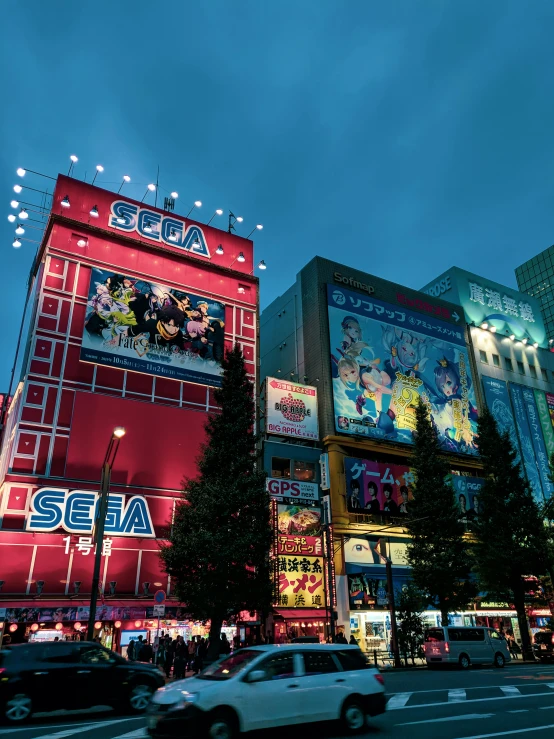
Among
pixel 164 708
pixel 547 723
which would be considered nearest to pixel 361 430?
pixel 547 723

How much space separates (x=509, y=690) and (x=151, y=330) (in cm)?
2749

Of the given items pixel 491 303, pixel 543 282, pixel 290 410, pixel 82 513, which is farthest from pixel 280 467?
pixel 543 282

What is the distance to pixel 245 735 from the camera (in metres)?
8.69

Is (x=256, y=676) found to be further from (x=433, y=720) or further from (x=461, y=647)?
(x=461, y=647)

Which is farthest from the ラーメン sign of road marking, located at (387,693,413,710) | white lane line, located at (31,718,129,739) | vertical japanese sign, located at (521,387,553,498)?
white lane line, located at (31,718,129,739)

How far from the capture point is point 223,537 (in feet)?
76.9

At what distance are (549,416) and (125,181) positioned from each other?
152 feet

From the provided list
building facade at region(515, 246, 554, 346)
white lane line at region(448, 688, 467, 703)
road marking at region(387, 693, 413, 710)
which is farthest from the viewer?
building facade at region(515, 246, 554, 346)

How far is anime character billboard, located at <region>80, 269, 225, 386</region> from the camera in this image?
111 feet

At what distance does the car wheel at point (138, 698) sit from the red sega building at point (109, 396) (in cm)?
1385

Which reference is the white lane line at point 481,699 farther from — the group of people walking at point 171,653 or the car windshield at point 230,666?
the group of people walking at point 171,653

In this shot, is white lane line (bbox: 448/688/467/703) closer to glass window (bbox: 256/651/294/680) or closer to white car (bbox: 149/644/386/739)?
white car (bbox: 149/644/386/739)

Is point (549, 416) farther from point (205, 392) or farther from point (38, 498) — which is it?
point (38, 498)

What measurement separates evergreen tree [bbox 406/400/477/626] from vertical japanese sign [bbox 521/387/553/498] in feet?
74.5
